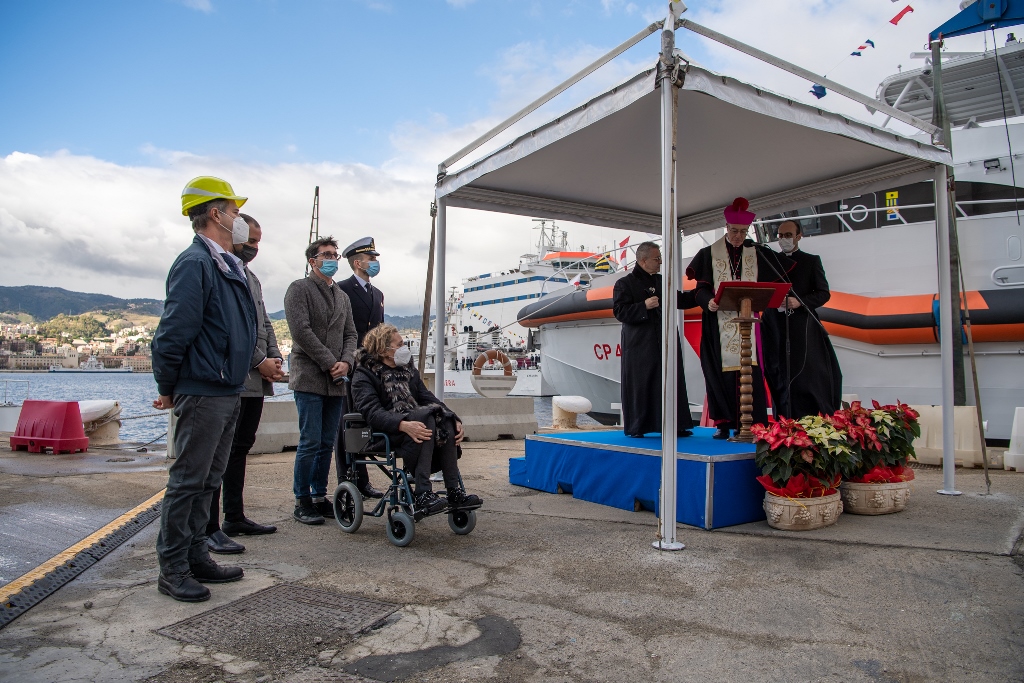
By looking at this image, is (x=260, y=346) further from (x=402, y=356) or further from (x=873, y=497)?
(x=873, y=497)

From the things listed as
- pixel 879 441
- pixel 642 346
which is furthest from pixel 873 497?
pixel 642 346

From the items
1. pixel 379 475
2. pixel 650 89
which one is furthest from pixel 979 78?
pixel 379 475

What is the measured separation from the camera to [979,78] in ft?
38.1

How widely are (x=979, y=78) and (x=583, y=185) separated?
1017 cm

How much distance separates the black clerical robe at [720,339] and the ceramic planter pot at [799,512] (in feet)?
4.05

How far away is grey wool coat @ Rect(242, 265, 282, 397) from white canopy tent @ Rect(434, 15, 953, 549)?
6.29ft

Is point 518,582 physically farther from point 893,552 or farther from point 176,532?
point 893,552

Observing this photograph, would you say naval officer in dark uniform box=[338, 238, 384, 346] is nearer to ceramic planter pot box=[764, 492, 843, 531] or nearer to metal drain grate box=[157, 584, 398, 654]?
metal drain grate box=[157, 584, 398, 654]

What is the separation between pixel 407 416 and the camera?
356 cm

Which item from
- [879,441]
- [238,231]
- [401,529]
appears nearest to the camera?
[238,231]

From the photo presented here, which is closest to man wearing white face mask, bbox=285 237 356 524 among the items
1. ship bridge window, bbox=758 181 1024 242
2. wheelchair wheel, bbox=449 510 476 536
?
wheelchair wheel, bbox=449 510 476 536

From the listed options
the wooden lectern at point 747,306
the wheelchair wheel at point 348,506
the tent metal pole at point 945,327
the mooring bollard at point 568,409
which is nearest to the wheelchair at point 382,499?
the wheelchair wheel at point 348,506

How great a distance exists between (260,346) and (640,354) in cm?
266

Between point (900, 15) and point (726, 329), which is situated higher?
point (900, 15)
